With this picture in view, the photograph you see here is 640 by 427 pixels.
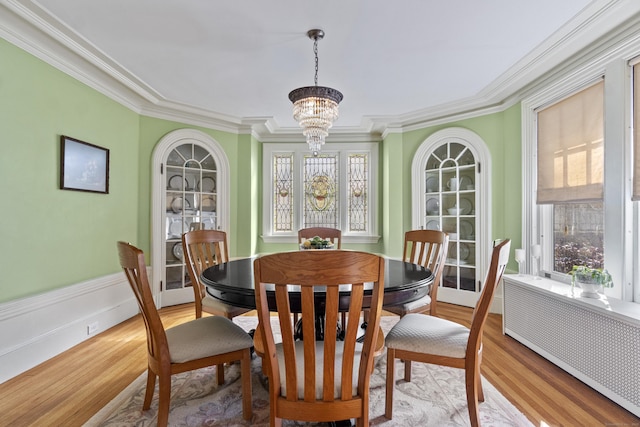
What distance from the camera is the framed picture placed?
8.18ft

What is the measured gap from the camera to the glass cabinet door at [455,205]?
367cm

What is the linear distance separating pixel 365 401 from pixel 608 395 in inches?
66.9

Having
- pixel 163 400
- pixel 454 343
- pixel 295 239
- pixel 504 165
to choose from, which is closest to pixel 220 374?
pixel 163 400

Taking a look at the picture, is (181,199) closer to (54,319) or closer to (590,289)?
(54,319)

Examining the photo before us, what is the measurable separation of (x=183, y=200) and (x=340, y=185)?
2.25 metres

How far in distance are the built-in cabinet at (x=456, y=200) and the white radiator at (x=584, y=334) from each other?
0.99 m

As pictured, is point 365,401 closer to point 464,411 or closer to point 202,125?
point 464,411

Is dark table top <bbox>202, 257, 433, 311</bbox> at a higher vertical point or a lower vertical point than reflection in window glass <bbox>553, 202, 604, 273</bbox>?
lower

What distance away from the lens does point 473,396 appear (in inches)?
57.8

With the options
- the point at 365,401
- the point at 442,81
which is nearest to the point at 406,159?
the point at 442,81

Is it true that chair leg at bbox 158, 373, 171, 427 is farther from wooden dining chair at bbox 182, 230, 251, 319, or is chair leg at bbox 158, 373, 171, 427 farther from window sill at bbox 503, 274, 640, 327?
window sill at bbox 503, 274, 640, 327

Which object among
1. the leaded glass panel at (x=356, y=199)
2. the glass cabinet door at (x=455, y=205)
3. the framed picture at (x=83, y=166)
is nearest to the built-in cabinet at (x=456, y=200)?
the glass cabinet door at (x=455, y=205)

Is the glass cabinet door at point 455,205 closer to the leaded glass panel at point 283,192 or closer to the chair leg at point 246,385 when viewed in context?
the leaded glass panel at point 283,192

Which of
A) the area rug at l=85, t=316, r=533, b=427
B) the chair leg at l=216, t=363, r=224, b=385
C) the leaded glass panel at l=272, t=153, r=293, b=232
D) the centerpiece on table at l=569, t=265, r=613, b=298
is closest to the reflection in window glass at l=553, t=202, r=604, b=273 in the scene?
the centerpiece on table at l=569, t=265, r=613, b=298
